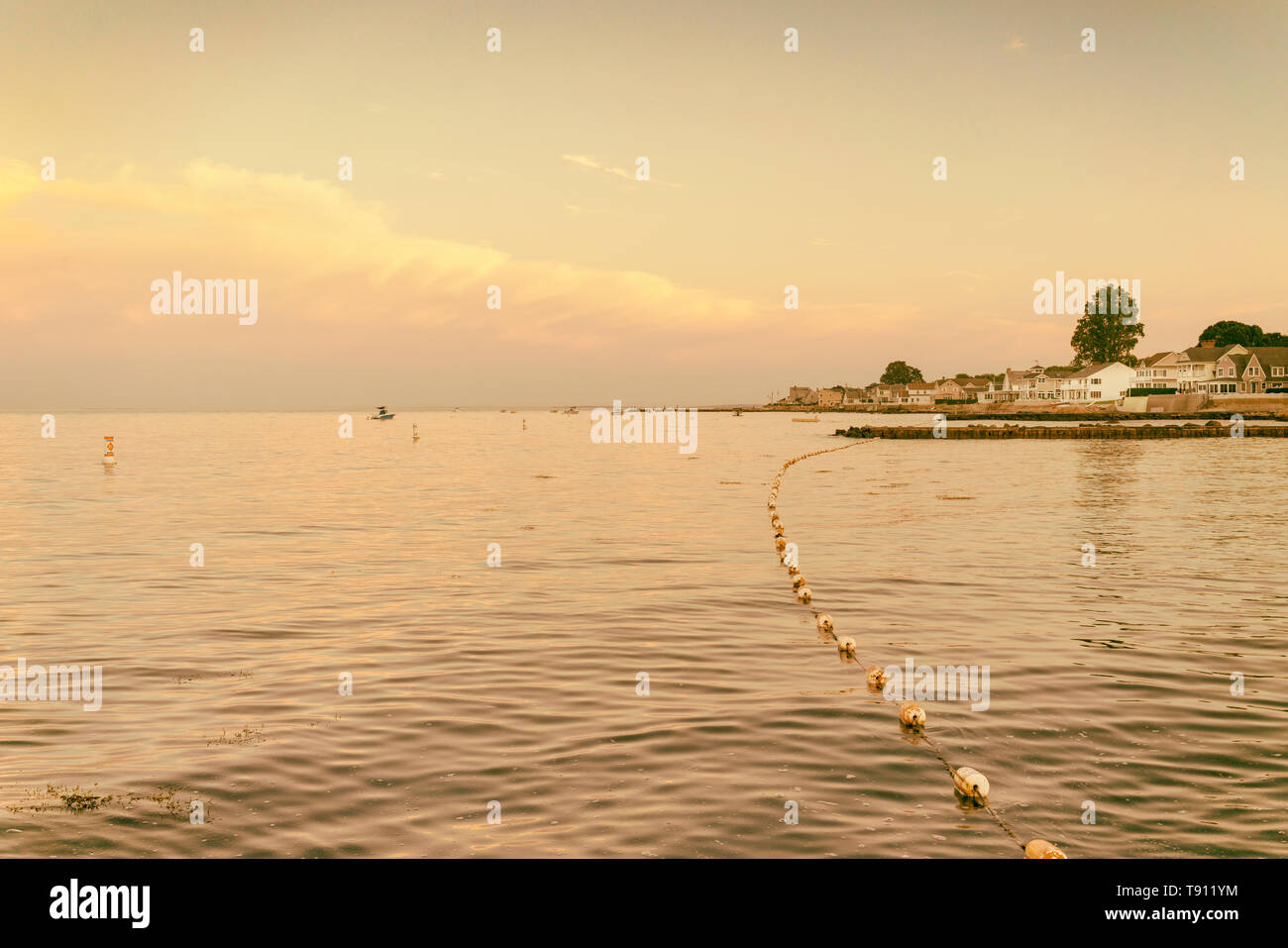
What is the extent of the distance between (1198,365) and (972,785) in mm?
205238

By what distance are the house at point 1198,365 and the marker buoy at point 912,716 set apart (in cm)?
19609

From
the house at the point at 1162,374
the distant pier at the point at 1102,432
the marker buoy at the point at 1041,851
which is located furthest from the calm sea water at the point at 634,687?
the house at the point at 1162,374

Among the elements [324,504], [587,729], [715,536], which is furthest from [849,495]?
[587,729]

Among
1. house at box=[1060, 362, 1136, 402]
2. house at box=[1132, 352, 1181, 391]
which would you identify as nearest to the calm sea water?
house at box=[1060, 362, 1136, 402]

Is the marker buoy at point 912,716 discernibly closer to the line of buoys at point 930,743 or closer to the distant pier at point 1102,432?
the line of buoys at point 930,743

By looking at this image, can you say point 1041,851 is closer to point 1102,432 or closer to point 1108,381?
point 1102,432

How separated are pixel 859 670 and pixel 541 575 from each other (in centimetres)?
1171

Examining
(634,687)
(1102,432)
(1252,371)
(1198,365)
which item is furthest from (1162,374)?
(634,687)

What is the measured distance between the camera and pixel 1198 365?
18212 centimetres

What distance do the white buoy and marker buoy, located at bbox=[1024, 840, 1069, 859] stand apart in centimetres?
132

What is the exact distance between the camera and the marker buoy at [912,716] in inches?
458

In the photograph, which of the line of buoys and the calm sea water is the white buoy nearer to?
the line of buoys
